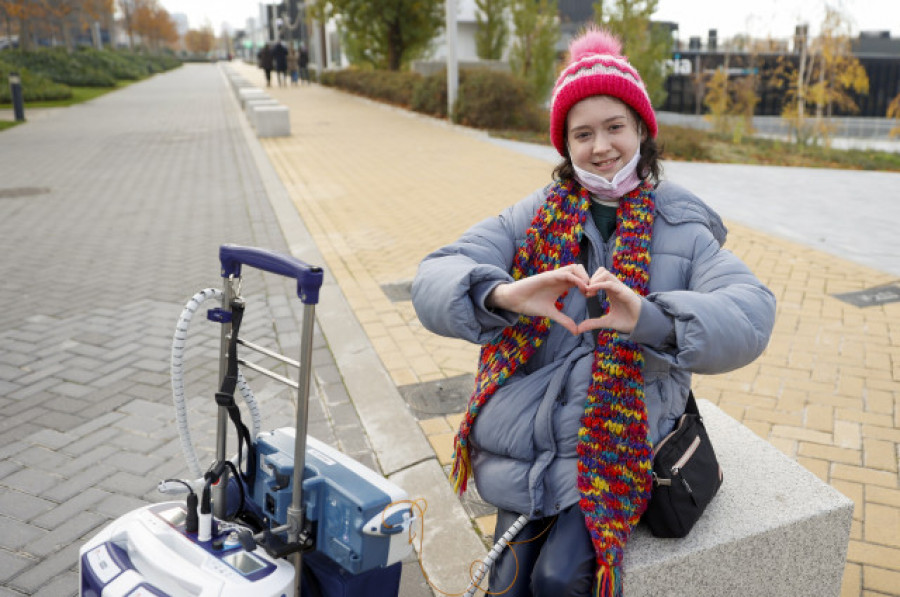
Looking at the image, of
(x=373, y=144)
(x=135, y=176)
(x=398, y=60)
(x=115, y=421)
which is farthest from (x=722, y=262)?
(x=398, y=60)

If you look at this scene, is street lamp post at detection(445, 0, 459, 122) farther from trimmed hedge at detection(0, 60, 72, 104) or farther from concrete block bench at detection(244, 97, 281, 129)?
trimmed hedge at detection(0, 60, 72, 104)

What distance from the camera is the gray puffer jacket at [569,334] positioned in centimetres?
178

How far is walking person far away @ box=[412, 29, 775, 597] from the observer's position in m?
1.82

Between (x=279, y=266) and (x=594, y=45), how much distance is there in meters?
1.19

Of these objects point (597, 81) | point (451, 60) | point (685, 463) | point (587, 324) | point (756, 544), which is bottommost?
point (756, 544)

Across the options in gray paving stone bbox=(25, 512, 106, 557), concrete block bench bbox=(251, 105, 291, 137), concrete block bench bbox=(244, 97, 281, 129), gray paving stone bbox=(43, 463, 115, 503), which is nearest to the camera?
gray paving stone bbox=(25, 512, 106, 557)

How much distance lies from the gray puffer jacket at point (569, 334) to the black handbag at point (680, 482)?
0.06 metres

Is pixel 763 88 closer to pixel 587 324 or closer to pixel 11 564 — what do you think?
pixel 587 324

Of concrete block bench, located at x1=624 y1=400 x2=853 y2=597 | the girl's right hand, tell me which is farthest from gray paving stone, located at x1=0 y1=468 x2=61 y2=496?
concrete block bench, located at x1=624 y1=400 x2=853 y2=597

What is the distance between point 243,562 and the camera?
1.83 metres

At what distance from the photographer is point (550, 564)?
1.91 meters

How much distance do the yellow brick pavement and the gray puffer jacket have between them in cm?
100

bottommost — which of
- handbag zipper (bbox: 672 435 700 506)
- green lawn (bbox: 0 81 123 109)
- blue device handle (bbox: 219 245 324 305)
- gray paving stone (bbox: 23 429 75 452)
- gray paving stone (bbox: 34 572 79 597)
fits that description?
gray paving stone (bbox: 34 572 79 597)

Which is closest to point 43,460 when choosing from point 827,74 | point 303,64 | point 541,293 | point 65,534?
point 65,534
